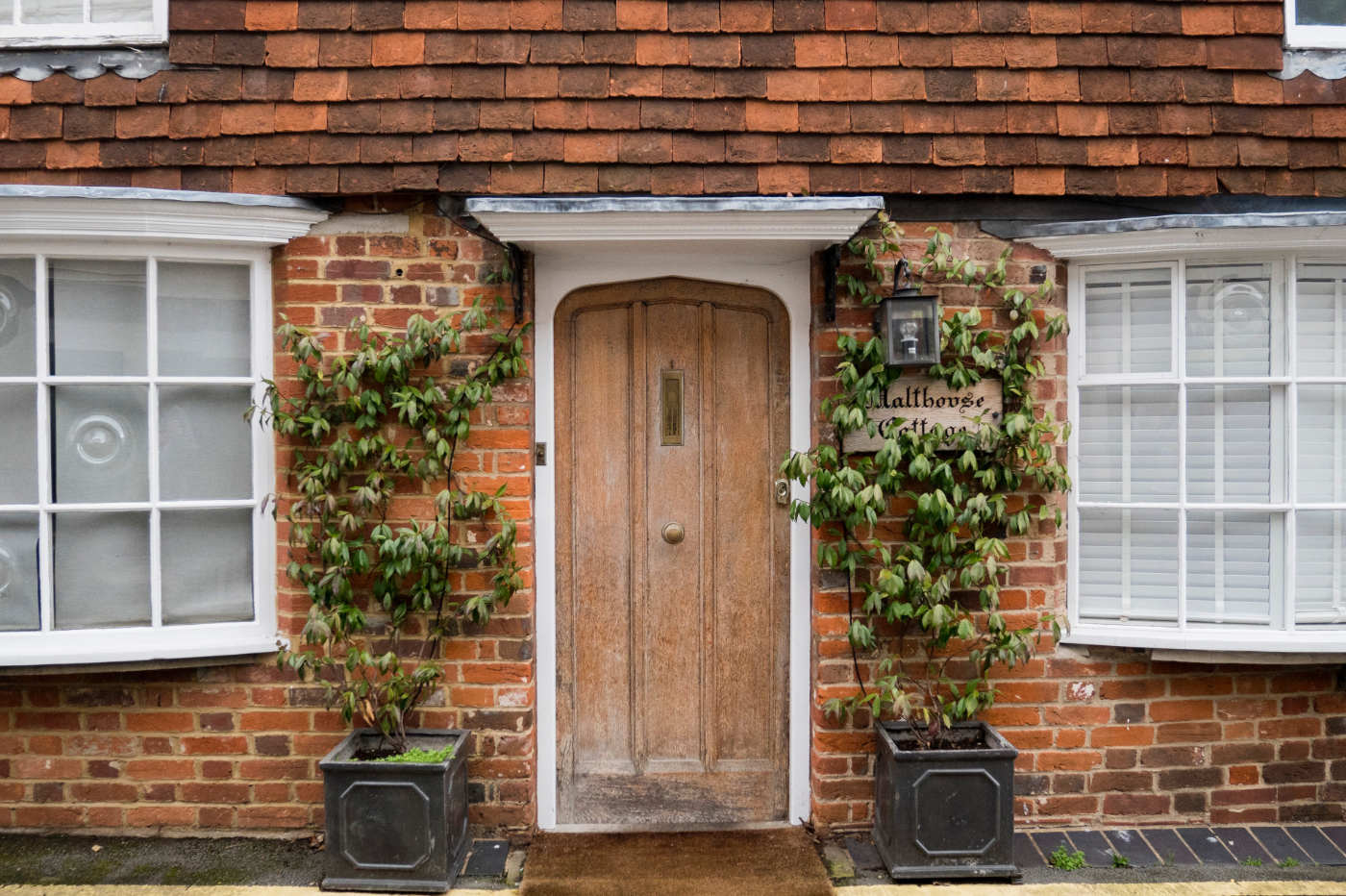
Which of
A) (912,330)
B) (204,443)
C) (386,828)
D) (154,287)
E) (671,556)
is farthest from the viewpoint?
(671,556)

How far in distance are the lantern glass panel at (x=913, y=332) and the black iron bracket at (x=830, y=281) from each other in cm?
26

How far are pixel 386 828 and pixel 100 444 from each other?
187cm

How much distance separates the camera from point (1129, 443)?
349cm

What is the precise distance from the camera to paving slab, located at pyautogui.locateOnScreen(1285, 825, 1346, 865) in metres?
3.31

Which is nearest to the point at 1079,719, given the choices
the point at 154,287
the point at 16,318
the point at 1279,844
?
the point at 1279,844

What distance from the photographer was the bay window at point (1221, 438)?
135 inches

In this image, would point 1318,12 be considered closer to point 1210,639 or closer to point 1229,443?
point 1229,443

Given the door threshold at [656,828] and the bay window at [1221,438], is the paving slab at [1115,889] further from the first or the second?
the bay window at [1221,438]

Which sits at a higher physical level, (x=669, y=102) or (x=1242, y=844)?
(x=669, y=102)

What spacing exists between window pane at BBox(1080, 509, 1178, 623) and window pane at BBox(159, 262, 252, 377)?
3.53 meters

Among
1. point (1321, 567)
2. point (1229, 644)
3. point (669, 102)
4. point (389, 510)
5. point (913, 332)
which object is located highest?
point (669, 102)

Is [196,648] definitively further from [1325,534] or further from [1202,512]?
[1325,534]

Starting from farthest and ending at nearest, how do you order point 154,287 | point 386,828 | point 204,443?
point 204,443 < point 154,287 < point 386,828

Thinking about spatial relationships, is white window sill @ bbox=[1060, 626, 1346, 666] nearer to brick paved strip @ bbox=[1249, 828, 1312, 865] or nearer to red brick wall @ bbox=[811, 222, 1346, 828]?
red brick wall @ bbox=[811, 222, 1346, 828]
